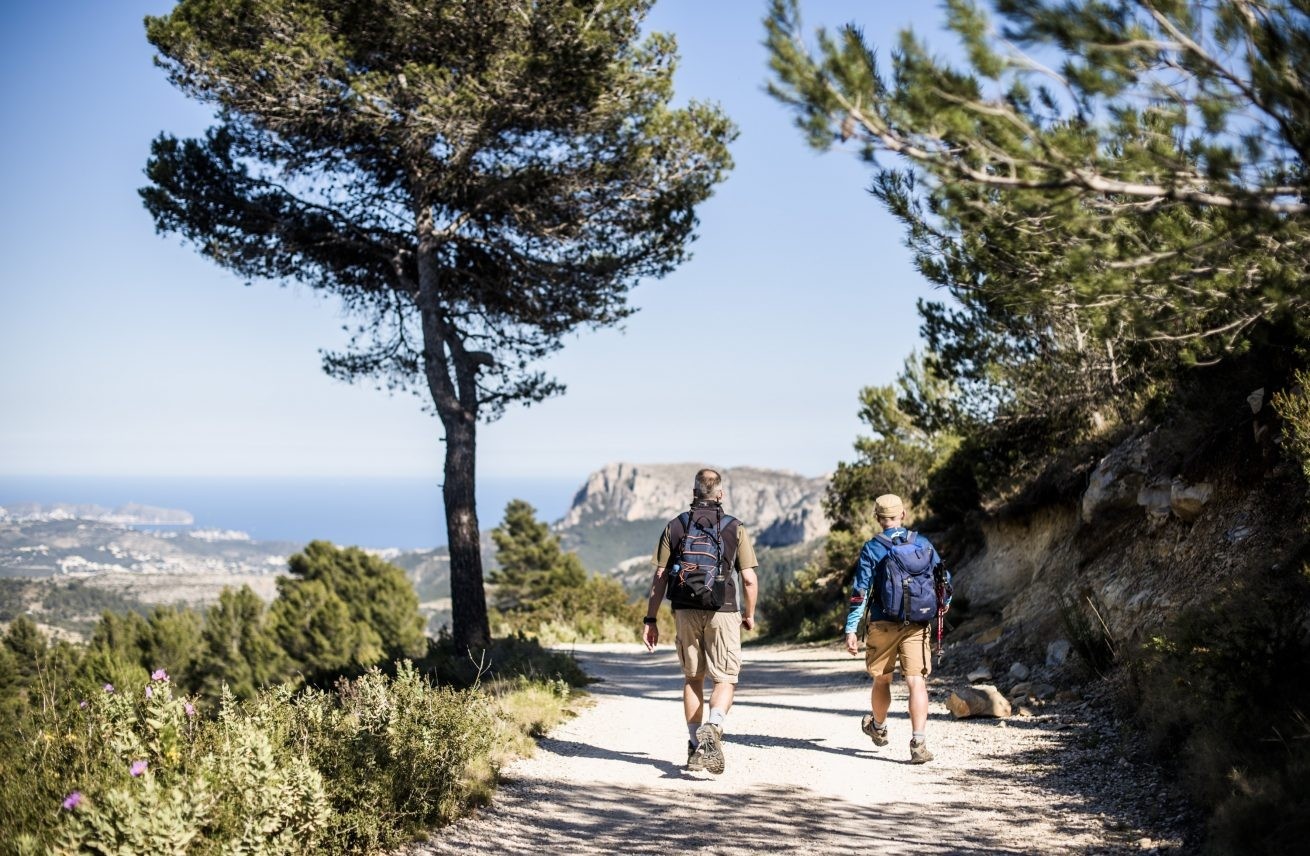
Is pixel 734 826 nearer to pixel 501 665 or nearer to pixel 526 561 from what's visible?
pixel 501 665

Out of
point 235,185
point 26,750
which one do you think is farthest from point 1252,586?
point 235,185

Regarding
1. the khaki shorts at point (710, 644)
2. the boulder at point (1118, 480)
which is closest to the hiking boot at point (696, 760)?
the khaki shorts at point (710, 644)

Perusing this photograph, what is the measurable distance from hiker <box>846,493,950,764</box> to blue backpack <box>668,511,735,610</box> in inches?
36.8

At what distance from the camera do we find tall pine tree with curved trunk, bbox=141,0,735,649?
36.8 feet

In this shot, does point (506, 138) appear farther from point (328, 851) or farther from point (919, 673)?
point (328, 851)

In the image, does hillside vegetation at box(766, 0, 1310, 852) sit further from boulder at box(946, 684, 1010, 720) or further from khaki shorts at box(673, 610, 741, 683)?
khaki shorts at box(673, 610, 741, 683)

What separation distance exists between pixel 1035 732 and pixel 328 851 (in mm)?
5056

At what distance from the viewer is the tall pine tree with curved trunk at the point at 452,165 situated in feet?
36.8

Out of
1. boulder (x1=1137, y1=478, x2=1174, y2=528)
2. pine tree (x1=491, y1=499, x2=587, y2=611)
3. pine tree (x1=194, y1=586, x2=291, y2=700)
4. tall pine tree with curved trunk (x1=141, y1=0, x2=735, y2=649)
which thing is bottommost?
pine tree (x1=194, y1=586, x2=291, y2=700)

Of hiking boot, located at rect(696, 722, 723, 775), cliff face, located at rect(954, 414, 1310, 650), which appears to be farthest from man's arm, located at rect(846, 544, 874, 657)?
cliff face, located at rect(954, 414, 1310, 650)

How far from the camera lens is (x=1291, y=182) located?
4016 millimetres

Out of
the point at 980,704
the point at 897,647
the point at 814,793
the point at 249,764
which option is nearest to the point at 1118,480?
the point at 980,704

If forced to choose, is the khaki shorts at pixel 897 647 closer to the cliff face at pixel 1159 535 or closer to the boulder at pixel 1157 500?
the cliff face at pixel 1159 535

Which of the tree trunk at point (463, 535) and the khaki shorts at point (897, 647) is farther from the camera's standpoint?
the tree trunk at point (463, 535)
